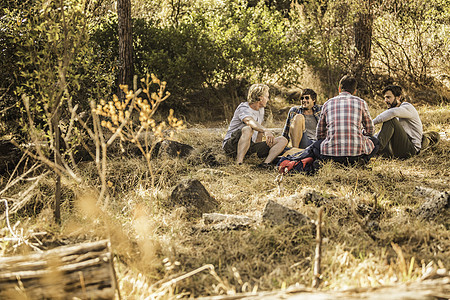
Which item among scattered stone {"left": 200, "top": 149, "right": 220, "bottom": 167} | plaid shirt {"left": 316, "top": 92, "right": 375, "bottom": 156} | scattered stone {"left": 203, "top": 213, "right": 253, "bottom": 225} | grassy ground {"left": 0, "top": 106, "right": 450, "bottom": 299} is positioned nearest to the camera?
grassy ground {"left": 0, "top": 106, "right": 450, "bottom": 299}

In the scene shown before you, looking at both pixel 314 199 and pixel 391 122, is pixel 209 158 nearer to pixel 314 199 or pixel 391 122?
pixel 314 199

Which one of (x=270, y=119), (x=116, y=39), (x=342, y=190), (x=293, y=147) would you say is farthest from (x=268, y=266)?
(x=116, y=39)

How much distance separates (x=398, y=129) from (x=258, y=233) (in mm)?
3132

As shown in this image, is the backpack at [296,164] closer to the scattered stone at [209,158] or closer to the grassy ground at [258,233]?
the grassy ground at [258,233]

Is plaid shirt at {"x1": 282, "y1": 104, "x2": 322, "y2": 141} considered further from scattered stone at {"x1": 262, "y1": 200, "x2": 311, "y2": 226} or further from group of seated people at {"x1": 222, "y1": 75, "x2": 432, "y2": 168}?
scattered stone at {"x1": 262, "y1": 200, "x2": 311, "y2": 226}

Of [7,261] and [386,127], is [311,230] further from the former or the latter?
[386,127]

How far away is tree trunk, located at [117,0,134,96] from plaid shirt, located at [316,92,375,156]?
15.5 feet

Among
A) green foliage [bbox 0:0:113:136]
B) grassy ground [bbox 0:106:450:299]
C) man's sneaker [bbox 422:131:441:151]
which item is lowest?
Answer: grassy ground [bbox 0:106:450:299]

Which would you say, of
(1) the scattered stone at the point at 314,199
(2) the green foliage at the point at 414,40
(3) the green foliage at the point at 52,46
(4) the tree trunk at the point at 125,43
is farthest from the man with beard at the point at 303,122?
(2) the green foliage at the point at 414,40

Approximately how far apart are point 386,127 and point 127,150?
3.44 m

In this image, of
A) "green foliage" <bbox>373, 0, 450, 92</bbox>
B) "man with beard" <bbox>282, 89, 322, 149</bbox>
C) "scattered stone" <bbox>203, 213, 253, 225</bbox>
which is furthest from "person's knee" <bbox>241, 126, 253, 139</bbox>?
"green foliage" <bbox>373, 0, 450, 92</bbox>

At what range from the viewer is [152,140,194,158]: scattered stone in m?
5.92

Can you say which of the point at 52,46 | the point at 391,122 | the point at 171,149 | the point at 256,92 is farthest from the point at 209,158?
the point at 52,46

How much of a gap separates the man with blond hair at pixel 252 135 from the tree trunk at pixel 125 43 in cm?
341
